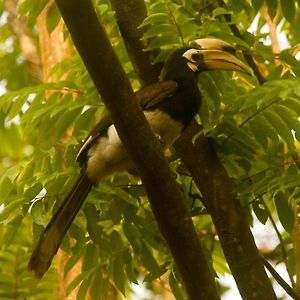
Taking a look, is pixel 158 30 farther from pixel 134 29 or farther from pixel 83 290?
pixel 83 290

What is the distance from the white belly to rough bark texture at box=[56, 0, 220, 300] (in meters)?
0.55

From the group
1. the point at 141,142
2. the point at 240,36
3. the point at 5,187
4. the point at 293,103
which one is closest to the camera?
the point at 141,142

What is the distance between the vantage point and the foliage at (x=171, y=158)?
6.66 ft

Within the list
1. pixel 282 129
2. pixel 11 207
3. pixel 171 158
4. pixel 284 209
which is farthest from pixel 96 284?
pixel 282 129

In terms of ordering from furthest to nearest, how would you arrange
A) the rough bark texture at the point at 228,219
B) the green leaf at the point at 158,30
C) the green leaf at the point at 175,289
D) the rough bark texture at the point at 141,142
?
the green leaf at the point at 175,289
the green leaf at the point at 158,30
the rough bark texture at the point at 228,219
the rough bark texture at the point at 141,142

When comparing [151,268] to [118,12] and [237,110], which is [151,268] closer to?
[237,110]

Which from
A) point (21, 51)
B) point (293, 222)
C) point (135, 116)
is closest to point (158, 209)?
point (135, 116)

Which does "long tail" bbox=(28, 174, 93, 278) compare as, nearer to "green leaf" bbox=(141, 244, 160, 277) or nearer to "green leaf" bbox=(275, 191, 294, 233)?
"green leaf" bbox=(141, 244, 160, 277)

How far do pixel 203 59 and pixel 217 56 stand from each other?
9 cm

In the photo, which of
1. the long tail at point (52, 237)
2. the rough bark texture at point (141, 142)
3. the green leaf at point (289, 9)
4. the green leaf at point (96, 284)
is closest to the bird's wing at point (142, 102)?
the long tail at point (52, 237)

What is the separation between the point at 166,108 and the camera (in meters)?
2.36

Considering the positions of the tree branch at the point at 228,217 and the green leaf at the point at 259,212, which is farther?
the green leaf at the point at 259,212

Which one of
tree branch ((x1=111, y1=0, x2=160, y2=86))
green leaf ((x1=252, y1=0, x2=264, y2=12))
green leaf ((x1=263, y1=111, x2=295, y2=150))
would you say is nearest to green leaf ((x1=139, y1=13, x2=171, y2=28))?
tree branch ((x1=111, y1=0, x2=160, y2=86))

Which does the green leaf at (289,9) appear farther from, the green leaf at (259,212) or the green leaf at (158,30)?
the green leaf at (259,212)
